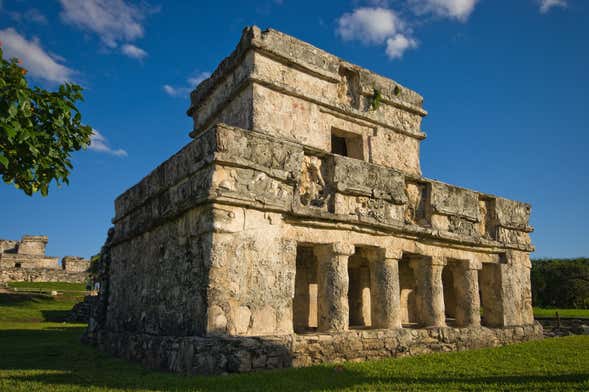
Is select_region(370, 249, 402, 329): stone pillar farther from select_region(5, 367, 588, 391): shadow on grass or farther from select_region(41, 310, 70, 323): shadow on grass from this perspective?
select_region(41, 310, 70, 323): shadow on grass

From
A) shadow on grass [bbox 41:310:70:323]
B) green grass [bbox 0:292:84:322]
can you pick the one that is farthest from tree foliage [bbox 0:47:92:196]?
shadow on grass [bbox 41:310:70:323]

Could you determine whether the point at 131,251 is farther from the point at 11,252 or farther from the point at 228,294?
the point at 11,252

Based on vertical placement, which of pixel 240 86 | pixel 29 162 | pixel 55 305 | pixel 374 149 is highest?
pixel 240 86

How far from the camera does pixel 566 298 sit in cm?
2739

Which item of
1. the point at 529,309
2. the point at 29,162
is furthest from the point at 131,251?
the point at 529,309

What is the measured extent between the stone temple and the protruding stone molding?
0.08 ft

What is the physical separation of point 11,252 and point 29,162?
38.7m

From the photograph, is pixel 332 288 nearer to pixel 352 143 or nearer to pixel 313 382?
pixel 313 382

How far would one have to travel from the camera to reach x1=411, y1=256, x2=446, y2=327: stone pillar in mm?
8469

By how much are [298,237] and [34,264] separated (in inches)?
1382

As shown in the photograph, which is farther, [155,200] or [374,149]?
[374,149]

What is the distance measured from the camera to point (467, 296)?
9164 mm

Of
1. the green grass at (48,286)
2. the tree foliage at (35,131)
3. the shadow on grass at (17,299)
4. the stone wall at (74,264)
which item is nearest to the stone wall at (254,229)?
the tree foliage at (35,131)

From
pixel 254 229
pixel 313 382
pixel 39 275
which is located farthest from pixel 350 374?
pixel 39 275
